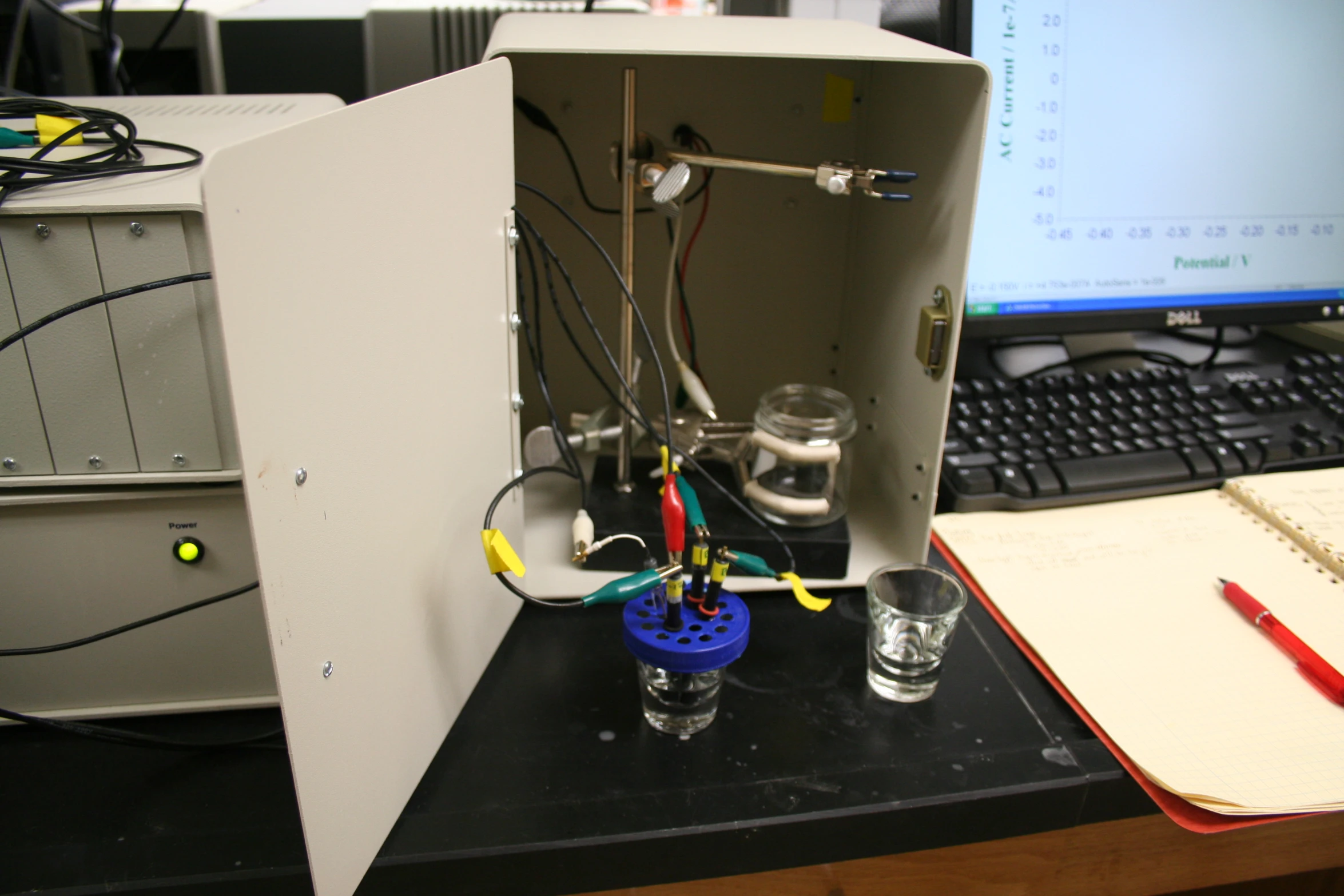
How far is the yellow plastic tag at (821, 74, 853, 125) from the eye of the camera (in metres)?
0.83

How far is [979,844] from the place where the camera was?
1.89 ft

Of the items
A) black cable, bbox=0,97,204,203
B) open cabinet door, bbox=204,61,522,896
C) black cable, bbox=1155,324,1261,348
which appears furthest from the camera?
black cable, bbox=1155,324,1261,348

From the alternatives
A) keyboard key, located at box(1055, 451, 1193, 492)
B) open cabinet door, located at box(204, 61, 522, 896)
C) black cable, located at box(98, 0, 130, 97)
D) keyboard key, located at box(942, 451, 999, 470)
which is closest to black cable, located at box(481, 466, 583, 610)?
open cabinet door, located at box(204, 61, 522, 896)

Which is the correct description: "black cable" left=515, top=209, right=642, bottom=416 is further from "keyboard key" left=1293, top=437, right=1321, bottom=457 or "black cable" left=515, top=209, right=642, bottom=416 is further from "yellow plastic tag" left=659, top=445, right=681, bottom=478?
"keyboard key" left=1293, top=437, right=1321, bottom=457

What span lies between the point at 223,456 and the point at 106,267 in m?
0.11

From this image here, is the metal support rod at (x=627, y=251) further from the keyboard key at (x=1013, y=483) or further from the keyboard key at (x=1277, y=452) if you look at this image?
the keyboard key at (x=1277, y=452)

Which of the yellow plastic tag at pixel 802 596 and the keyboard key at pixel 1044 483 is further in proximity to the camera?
the keyboard key at pixel 1044 483

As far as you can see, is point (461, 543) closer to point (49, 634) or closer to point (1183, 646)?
point (49, 634)

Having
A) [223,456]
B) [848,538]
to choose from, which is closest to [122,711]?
[223,456]

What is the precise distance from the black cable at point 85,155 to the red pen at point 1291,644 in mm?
793

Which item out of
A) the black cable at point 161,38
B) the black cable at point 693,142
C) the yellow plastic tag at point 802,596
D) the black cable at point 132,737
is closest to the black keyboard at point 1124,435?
the yellow plastic tag at point 802,596

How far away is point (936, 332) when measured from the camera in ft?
2.19

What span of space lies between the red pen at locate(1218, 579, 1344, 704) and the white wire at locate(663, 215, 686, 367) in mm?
478

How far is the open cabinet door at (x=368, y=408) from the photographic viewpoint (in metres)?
0.35
